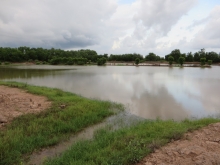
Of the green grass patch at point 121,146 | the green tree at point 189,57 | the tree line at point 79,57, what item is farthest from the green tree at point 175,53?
the green grass patch at point 121,146

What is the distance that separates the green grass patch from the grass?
962 mm

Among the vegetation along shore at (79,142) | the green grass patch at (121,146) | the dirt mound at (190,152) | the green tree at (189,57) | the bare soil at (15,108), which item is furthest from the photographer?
the green tree at (189,57)

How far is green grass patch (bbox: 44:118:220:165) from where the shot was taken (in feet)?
12.2

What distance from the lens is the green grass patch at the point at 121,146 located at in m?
3.71

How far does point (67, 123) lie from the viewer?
6215mm

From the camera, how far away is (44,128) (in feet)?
18.8

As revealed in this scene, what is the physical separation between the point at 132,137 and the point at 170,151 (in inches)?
46.3

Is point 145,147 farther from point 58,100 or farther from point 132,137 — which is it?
point 58,100

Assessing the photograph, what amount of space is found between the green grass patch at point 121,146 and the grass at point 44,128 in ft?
3.16

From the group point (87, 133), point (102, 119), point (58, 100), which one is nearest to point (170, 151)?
point (87, 133)

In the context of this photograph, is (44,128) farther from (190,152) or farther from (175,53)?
(175,53)

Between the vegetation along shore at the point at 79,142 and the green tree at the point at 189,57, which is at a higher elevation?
the green tree at the point at 189,57

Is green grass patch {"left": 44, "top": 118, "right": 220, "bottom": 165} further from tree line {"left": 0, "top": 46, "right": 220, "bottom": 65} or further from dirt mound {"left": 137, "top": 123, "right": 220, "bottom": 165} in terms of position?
tree line {"left": 0, "top": 46, "right": 220, "bottom": 65}

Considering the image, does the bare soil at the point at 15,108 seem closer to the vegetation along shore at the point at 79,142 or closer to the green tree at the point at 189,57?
the vegetation along shore at the point at 79,142
